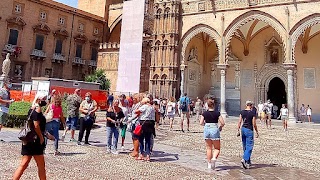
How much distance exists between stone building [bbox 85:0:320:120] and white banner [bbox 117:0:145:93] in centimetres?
165

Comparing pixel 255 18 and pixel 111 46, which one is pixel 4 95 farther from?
pixel 111 46

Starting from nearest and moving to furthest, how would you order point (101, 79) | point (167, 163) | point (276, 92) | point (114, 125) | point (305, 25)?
point (167, 163) < point (114, 125) < point (305, 25) < point (276, 92) < point (101, 79)

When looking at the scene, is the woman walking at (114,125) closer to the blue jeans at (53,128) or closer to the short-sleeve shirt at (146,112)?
the short-sleeve shirt at (146,112)

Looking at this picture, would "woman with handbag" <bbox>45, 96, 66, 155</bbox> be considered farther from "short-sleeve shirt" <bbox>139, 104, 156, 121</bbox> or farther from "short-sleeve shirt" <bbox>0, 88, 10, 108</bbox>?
"short-sleeve shirt" <bbox>139, 104, 156, 121</bbox>

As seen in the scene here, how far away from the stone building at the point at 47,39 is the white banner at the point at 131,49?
9836mm

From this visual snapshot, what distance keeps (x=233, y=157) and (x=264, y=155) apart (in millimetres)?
1051

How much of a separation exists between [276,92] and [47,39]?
80.7ft

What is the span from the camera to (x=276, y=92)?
2353 centimetres

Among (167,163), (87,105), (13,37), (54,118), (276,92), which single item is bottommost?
(167,163)

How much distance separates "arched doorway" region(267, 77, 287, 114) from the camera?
23.3 meters

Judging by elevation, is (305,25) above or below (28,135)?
above

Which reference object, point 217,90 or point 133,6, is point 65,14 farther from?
point 217,90

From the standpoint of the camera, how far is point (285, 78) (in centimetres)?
2241

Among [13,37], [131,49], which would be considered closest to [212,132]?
[131,49]
